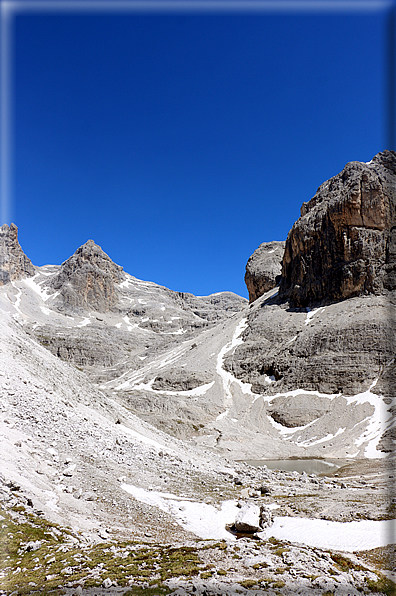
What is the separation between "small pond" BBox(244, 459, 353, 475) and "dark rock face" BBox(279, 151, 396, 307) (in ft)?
188

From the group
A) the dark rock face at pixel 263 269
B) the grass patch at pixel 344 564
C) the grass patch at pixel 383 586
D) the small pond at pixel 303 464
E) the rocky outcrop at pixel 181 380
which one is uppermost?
the dark rock face at pixel 263 269

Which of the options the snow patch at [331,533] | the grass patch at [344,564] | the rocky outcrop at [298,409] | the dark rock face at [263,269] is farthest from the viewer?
the dark rock face at [263,269]

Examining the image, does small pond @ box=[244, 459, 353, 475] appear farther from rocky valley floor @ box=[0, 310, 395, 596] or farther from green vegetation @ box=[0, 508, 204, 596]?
green vegetation @ box=[0, 508, 204, 596]

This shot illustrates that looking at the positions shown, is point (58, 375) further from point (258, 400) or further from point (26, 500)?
point (258, 400)

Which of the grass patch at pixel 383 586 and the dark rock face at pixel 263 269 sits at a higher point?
the dark rock face at pixel 263 269

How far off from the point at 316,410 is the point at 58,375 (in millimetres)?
52070

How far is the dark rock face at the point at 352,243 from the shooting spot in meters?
98.4

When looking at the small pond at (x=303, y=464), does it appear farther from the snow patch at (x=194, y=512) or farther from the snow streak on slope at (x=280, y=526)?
the snow streak on slope at (x=280, y=526)

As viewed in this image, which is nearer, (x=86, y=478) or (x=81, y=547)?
(x=81, y=547)

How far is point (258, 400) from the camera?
79.1m

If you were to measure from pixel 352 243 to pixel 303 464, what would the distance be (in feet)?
236

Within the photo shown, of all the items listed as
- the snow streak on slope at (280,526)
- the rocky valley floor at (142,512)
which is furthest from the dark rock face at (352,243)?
the snow streak on slope at (280,526)

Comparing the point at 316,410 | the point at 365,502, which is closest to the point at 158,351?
the point at 316,410

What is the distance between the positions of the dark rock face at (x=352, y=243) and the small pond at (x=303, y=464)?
57.2 metres
